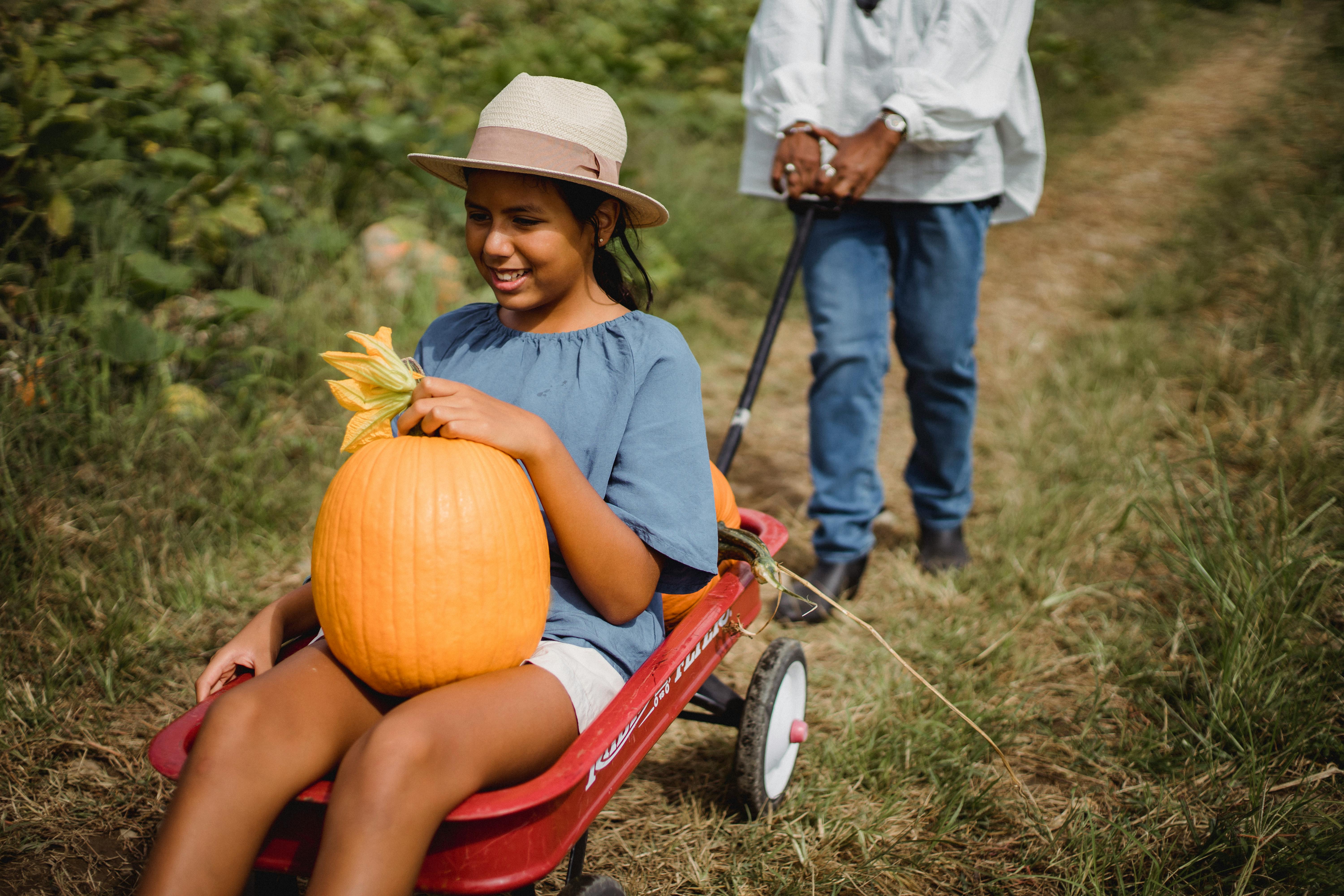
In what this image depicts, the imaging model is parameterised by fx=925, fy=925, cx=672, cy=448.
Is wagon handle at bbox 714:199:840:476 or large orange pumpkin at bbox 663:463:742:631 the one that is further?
wagon handle at bbox 714:199:840:476

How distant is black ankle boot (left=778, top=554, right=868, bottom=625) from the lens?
10.5ft

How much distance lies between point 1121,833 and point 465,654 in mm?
1660

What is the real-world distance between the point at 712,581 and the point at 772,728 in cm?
46

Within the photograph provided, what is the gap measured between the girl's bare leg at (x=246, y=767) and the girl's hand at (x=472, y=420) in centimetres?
46

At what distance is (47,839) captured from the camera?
201 cm

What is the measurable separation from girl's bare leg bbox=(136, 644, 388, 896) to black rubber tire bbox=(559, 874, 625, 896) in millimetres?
438

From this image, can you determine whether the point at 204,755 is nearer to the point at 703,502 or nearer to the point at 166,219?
the point at 703,502

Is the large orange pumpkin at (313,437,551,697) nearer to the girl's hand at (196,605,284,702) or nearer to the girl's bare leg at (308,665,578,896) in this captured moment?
the girl's bare leg at (308,665,578,896)

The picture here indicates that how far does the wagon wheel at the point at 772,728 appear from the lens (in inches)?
85.3

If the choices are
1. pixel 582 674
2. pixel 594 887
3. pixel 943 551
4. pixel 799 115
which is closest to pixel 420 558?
pixel 582 674

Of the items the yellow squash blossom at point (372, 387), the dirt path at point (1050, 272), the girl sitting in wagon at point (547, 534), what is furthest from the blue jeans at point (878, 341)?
the yellow squash blossom at point (372, 387)

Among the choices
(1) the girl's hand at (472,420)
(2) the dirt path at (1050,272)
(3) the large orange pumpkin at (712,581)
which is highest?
(1) the girl's hand at (472,420)

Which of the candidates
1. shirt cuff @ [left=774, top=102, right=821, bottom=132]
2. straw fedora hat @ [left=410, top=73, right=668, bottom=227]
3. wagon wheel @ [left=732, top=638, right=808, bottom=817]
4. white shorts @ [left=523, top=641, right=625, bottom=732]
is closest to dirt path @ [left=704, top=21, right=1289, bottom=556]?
wagon wheel @ [left=732, top=638, right=808, bottom=817]

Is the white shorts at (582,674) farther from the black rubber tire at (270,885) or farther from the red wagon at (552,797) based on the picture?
the black rubber tire at (270,885)
